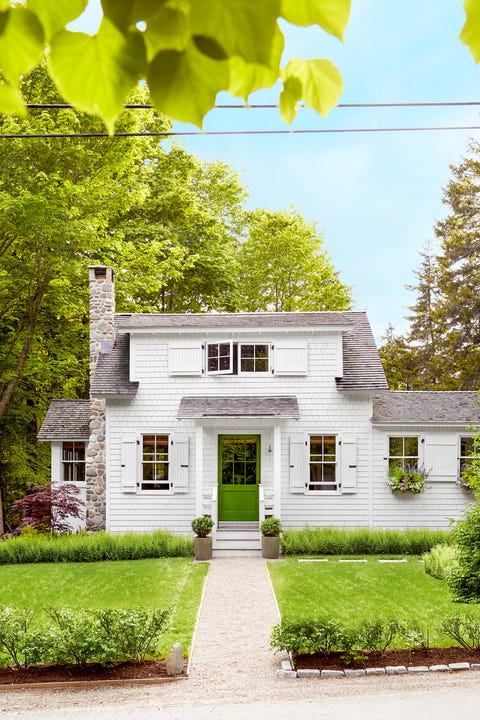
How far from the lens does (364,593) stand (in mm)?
11391

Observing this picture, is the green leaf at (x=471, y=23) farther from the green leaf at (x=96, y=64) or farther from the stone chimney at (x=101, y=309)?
the stone chimney at (x=101, y=309)

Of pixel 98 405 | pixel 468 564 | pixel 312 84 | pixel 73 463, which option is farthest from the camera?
pixel 73 463

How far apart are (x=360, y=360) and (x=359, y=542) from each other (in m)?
4.40

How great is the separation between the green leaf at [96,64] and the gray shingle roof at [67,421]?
675 inches

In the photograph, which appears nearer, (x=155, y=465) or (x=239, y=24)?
(x=239, y=24)

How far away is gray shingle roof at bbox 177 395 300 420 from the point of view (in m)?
16.0

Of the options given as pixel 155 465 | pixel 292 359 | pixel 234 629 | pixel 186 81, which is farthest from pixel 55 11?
pixel 155 465

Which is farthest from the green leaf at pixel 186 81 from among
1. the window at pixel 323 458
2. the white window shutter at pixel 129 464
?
the white window shutter at pixel 129 464

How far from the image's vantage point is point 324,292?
28.9 m

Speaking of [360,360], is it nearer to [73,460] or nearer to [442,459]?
[442,459]

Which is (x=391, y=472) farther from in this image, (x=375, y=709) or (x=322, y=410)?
(x=375, y=709)

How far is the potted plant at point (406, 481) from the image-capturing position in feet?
53.9

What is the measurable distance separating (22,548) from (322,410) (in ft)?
24.1

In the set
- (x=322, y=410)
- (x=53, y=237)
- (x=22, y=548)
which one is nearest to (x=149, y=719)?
(x=22, y=548)
